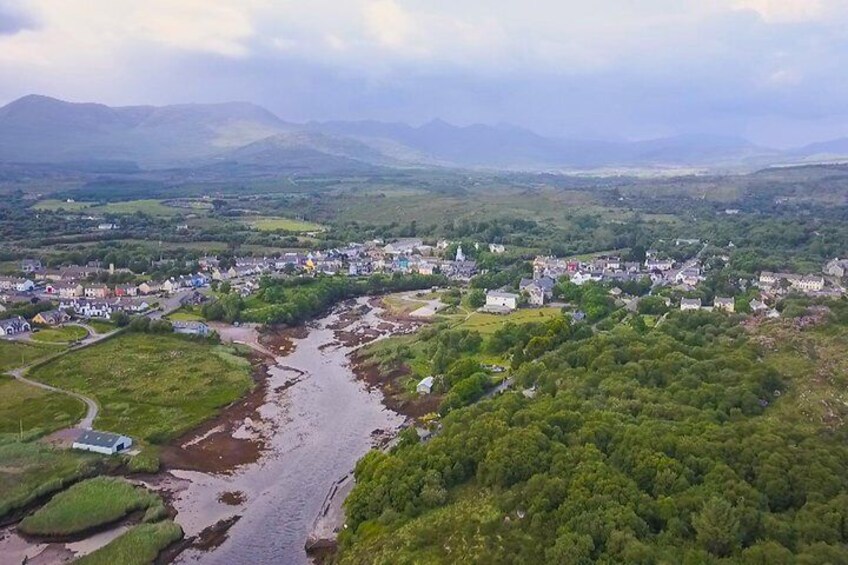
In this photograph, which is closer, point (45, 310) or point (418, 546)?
point (418, 546)

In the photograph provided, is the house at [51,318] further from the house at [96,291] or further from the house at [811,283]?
the house at [811,283]

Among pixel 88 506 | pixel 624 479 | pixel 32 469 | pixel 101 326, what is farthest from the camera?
pixel 101 326

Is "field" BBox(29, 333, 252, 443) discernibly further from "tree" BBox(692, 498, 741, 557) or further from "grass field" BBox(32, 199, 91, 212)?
"grass field" BBox(32, 199, 91, 212)

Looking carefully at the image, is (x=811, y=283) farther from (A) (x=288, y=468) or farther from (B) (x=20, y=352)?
(B) (x=20, y=352)

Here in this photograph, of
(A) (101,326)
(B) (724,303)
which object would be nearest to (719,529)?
(B) (724,303)

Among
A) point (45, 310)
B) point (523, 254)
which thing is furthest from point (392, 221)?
point (45, 310)

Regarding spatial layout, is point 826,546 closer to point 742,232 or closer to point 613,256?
point 613,256
